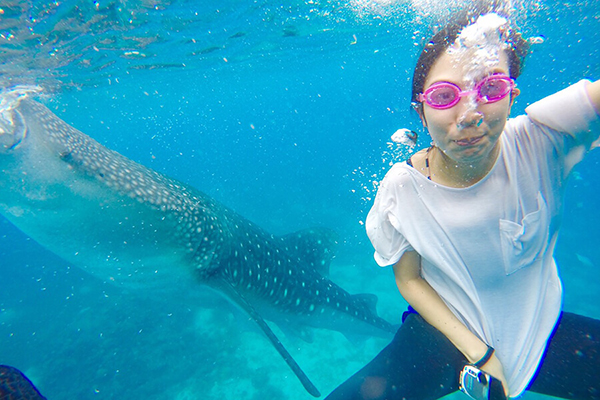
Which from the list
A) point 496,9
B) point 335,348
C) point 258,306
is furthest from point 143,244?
point 335,348

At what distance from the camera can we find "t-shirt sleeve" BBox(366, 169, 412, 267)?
204 centimetres

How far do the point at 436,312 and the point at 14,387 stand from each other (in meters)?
2.56

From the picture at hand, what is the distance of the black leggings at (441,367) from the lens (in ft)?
6.72

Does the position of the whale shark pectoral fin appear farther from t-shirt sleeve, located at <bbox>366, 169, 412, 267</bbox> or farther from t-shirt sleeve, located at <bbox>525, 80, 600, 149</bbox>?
t-shirt sleeve, located at <bbox>525, 80, 600, 149</bbox>

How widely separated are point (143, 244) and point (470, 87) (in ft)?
13.1

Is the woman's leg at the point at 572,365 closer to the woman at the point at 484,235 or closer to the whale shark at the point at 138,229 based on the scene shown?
the woman at the point at 484,235

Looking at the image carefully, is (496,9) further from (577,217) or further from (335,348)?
(577,217)

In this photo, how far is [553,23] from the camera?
74.2 ft

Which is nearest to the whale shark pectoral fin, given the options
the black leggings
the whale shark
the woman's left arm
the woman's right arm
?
the whale shark

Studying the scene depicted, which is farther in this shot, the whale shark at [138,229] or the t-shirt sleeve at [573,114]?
the whale shark at [138,229]

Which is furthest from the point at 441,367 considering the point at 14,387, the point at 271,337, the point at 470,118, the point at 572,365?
the point at 14,387

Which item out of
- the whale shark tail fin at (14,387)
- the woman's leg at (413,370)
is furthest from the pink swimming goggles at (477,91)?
the whale shark tail fin at (14,387)

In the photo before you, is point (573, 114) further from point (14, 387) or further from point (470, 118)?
point (14, 387)

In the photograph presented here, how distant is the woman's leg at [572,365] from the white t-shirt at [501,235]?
0.12 meters
